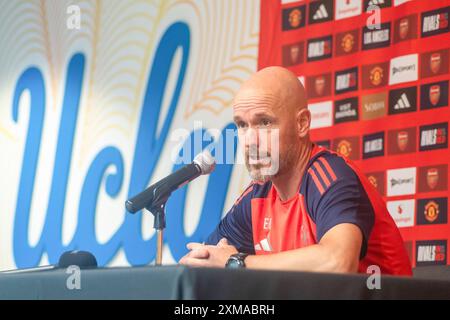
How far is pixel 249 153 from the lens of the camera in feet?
7.14

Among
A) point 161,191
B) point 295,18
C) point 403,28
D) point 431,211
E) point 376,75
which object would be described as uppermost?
point 295,18

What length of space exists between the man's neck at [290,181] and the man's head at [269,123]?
2cm

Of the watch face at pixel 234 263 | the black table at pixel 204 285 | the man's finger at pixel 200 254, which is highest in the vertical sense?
the man's finger at pixel 200 254

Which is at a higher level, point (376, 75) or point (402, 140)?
point (376, 75)

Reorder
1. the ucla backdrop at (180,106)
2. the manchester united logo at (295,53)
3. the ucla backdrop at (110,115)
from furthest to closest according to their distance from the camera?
the ucla backdrop at (110,115) < the manchester united logo at (295,53) < the ucla backdrop at (180,106)

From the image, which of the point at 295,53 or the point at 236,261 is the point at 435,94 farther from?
the point at 236,261

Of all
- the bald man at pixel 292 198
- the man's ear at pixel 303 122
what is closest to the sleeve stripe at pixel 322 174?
the bald man at pixel 292 198

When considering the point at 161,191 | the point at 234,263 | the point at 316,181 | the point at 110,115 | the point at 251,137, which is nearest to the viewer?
the point at 234,263

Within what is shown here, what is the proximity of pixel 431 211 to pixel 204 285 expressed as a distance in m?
2.15

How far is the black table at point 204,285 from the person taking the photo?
125 cm

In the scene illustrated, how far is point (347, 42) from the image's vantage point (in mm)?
3561

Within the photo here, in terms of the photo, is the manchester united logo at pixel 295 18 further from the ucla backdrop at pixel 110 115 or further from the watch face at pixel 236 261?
the watch face at pixel 236 261

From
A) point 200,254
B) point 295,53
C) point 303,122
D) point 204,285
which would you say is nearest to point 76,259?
point 200,254

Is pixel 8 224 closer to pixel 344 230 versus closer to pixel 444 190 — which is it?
pixel 444 190
